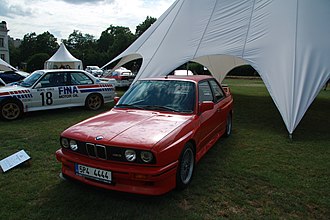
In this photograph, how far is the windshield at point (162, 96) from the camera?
14.2 ft

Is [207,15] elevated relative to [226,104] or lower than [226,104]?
elevated

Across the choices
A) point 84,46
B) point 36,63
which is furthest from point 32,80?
point 84,46

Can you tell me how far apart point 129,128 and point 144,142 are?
0.47 metres

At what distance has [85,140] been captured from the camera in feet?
10.9

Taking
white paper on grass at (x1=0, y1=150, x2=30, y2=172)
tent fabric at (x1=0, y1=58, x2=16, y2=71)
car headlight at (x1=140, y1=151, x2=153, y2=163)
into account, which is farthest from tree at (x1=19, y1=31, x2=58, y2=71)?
car headlight at (x1=140, y1=151, x2=153, y2=163)

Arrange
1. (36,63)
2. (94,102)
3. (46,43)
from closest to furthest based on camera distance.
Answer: (94,102)
(36,63)
(46,43)

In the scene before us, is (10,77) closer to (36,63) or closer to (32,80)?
(32,80)

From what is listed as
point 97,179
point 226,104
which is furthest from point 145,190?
point 226,104

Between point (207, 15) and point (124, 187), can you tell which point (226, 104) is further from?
point (207, 15)

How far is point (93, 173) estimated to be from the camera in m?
3.26

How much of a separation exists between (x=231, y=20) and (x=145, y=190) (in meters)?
7.89

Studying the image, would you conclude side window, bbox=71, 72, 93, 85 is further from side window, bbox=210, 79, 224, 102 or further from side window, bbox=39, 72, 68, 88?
side window, bbox=210, 79, 224, 102

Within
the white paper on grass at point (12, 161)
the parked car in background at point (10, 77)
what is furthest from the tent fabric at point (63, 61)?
the white paper on grass at point (12, 161)

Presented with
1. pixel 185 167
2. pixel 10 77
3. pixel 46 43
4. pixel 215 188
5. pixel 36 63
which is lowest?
pixel 215 188
